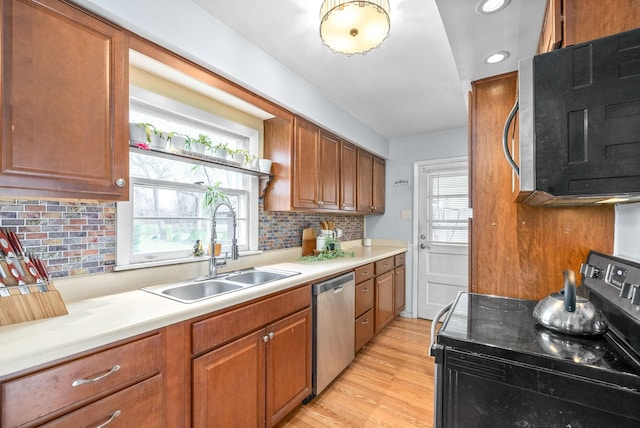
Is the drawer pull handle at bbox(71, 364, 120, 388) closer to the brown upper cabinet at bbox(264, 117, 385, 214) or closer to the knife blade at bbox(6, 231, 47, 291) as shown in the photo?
the knife blade at bbox(6, 231, 47, 291)

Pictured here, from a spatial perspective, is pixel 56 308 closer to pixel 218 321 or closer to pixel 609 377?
pixel 218 321

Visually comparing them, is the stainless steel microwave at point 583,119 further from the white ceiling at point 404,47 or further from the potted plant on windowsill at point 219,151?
the potted plant on windowsill at point 219,151

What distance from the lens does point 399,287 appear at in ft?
11.8

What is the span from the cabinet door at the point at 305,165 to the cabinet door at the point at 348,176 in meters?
0.49

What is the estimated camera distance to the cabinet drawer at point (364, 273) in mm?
2588

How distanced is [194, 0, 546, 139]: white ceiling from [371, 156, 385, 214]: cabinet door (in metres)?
0.96

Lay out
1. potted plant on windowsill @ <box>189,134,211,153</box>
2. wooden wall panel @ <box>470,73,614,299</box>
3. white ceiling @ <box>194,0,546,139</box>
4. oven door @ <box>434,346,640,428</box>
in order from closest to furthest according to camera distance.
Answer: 1. oven door @ <box>434,346,640,428</box>
2. white ceiling @ <box>194,0,546,139</box>
3. wooden wall panel @ <box>470,73,614,299</box>
4. potted plant on windowsill @ <box>189,134,211,153</box>

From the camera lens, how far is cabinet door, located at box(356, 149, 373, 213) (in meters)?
3.42

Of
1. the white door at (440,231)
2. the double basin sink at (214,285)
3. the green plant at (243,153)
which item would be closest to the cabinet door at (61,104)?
the double basin sink at (214,285)

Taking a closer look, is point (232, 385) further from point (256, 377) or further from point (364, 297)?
point (364, 297)

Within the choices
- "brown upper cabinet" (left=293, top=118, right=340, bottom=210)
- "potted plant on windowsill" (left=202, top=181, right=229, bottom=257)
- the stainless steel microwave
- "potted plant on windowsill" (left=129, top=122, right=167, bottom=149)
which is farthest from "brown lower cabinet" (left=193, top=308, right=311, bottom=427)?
the stainless steel microwave

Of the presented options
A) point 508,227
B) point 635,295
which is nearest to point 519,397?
point 635,295

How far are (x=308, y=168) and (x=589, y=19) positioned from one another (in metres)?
1.91

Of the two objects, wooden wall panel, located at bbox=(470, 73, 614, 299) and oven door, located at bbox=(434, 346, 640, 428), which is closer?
oven door, located at bbox=(434, 346, 640, 428)
